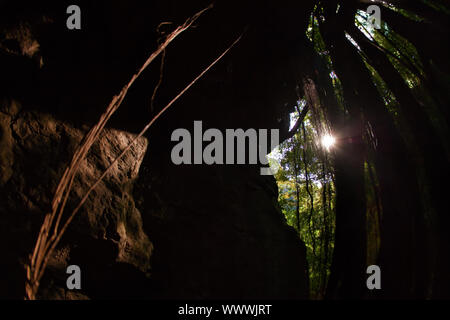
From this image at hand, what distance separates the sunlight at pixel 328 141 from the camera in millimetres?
1857

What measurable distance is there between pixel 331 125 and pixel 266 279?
1328 mm

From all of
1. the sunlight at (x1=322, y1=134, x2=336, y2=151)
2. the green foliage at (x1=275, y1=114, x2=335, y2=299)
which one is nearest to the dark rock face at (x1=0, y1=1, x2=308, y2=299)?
the green foliage at (x1=275, y1=114, x2=335, y2=299)

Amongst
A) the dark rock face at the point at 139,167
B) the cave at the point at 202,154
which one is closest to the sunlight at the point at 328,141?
the cave at the point at 202,154

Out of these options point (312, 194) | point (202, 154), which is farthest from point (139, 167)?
point (312, 194)

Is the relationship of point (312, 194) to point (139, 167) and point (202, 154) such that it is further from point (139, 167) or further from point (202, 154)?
point (139, 167)

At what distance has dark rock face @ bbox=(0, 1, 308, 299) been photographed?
4.37 feet

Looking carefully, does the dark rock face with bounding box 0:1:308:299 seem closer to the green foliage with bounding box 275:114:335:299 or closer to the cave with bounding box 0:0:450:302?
the cave with bounding box 0:0:450:302

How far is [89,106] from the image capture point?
1.67m

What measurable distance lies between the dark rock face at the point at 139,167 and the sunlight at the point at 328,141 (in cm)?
82

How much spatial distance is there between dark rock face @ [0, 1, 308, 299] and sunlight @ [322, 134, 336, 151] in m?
0.82

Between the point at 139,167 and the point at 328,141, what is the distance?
1.52 metres

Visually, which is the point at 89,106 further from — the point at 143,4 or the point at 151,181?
the point at 143,4

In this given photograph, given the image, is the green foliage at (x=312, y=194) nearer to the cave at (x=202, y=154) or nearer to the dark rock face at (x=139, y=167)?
the cave at (x=202, y=154)
